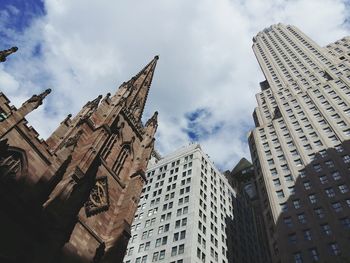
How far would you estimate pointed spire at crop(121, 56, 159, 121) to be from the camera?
122 feet

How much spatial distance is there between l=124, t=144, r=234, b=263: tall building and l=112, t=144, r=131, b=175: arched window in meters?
28.9

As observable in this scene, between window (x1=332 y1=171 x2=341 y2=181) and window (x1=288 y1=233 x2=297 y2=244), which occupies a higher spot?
window (x1=332 y1=171 x2=341 y2=181)

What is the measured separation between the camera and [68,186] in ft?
63.8

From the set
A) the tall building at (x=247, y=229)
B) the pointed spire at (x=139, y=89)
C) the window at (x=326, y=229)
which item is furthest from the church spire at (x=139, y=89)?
the tall building at (x=247, y=229)

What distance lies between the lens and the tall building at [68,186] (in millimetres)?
16562

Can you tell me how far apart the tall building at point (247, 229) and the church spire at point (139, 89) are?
125 ft

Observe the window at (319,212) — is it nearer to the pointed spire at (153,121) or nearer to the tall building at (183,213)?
the tall building at (183,213)

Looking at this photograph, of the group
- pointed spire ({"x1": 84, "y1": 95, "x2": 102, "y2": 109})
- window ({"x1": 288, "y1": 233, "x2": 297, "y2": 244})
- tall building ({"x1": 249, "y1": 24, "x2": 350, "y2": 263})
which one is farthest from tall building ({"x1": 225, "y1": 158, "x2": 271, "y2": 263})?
pointed spire ({"x1": 84, "y1": 95, "x2": 102, "y2": 109})

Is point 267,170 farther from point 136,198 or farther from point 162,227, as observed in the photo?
point 136,198

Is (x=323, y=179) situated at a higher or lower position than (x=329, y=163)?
lower

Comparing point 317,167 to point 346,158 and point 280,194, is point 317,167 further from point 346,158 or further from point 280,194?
point 280,194

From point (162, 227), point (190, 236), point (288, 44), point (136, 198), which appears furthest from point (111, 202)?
point (288, 44)

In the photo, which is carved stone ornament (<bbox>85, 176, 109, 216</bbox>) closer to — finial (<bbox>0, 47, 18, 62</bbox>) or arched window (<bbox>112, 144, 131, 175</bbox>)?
arched window (<bbox>112, 144, 131, 175</bbox>)

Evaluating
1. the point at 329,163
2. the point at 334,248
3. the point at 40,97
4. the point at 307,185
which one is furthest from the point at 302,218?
the point at 40,97
